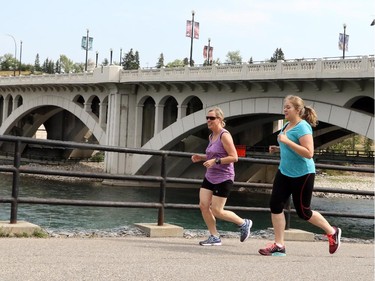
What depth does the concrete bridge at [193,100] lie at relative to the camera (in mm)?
24875

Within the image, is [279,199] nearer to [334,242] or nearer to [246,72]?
[334,242]

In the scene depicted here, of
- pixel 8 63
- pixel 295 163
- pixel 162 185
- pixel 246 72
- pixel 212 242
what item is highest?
pixel 8 63

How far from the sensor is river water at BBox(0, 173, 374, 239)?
2405 centimetres

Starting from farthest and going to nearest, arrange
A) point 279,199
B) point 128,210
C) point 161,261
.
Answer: point 128,210
point 279,199
point 161,261

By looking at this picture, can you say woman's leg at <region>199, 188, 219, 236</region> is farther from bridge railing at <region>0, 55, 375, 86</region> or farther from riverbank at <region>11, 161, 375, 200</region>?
riverbank at <region>11, 161, 375, 200</region>

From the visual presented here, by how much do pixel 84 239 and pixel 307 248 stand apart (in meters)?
2.41

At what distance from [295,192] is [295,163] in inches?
11.2

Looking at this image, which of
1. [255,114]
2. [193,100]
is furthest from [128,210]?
[193,100]

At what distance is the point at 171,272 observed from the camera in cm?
475

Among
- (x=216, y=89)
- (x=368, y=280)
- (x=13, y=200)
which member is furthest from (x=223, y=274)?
(x=216, y=89)

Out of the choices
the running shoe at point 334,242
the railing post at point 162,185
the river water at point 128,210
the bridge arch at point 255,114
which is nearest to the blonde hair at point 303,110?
the running shoe at point 334,242

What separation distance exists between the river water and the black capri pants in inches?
503

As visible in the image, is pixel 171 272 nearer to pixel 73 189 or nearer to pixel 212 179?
pixel 212 179

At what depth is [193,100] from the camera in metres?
36.9
